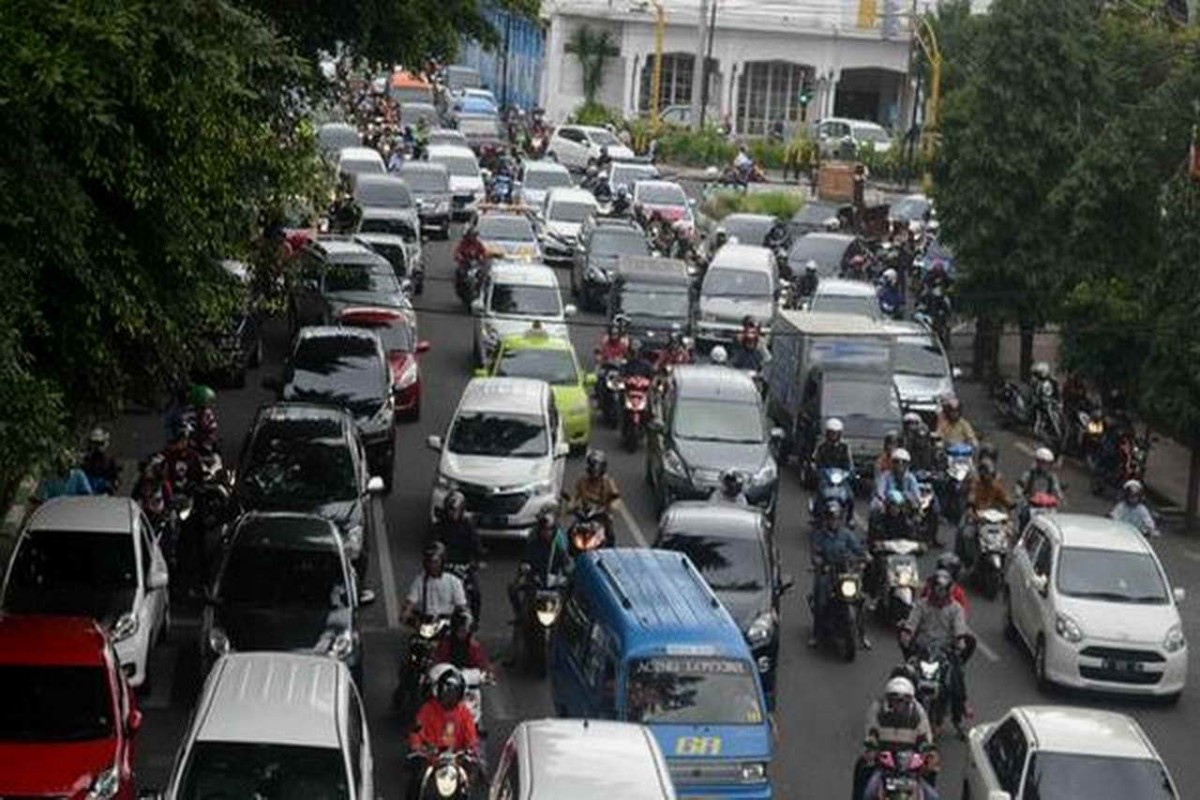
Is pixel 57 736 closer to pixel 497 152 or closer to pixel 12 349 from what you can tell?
pixel 12 349

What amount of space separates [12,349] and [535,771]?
439 cm

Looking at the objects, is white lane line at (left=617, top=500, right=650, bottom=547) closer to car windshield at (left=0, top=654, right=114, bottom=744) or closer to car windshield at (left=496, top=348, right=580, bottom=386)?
car windshield at (left=496, top=348, right=580, bottom=386)

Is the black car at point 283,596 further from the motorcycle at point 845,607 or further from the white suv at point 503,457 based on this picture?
the white suv at point 503,457

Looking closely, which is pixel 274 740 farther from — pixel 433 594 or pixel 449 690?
pixel 433 594

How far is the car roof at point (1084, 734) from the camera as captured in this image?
1856 cm

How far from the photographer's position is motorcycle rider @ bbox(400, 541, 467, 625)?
22.2m

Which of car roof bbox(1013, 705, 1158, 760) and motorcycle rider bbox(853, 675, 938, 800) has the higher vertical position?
car roof bbox(1013, 705, 1158, 760)

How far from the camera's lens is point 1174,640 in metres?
24.8

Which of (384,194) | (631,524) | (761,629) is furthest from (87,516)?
(384,194)

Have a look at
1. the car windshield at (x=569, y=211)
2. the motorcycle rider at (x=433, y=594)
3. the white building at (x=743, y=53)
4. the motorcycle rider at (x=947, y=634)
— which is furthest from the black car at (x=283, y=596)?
the white building at (x=743, y=53)

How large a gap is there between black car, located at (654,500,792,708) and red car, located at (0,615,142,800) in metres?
5.94

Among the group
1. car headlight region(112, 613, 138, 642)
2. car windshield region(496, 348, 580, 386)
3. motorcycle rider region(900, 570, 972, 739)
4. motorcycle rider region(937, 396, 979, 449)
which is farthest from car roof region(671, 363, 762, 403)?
car headlight region(112, 613, 138, 642)

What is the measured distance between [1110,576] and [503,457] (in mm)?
7685

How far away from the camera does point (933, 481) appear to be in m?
33.1
